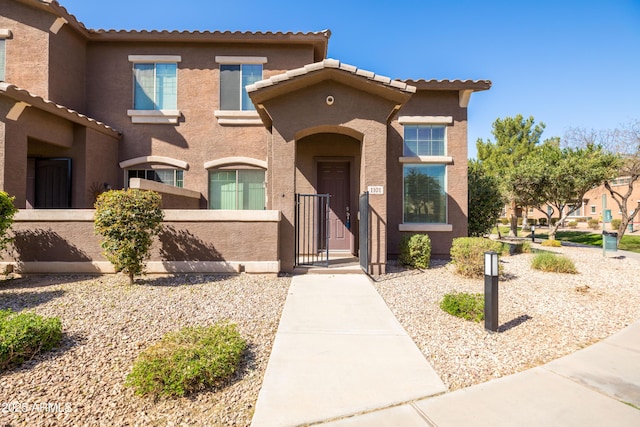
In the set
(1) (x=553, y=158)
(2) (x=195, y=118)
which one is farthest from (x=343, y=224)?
(1) (x=553, y=158)

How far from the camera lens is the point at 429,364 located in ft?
11.5

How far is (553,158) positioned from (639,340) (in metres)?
15.0

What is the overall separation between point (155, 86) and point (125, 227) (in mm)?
6697

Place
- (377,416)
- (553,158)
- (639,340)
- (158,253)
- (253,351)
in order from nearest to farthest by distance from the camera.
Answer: (377,416) < (253,351) < (639,340) < (158,253) < (553,158)

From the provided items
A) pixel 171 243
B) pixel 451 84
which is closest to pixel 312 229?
pixel 171 243

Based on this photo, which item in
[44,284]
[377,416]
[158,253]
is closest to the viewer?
[377,416]

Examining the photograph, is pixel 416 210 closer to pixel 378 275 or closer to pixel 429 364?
pixel 378 275

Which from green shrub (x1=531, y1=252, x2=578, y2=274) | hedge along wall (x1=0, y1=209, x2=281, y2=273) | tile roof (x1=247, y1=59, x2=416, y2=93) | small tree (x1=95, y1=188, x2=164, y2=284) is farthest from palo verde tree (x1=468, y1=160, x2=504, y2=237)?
small tree (x1=95, y1=188, x2=164, y2=284)

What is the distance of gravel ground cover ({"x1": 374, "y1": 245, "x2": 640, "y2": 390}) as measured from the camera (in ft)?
11.9

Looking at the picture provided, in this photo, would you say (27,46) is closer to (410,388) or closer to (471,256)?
(410,388)

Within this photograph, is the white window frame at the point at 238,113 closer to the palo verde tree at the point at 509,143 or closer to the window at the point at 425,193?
the window at the point at 425,193

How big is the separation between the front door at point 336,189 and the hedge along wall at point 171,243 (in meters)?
3.08

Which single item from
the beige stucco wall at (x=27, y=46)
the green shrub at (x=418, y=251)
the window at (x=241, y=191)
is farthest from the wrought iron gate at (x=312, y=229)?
the beige stucco wall at (x=27, y=46)

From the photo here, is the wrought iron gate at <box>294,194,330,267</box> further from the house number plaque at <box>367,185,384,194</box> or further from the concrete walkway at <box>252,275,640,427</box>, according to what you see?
the concrete walkway at <box>252,275,640,427</box>
